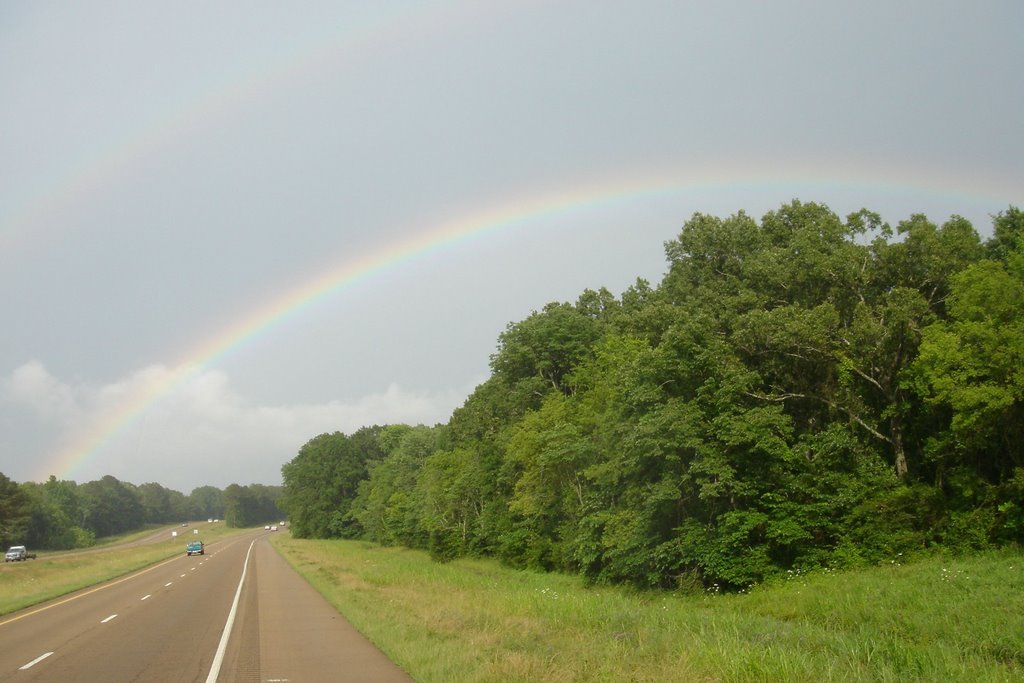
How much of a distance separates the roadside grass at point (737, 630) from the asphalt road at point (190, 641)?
109 cm

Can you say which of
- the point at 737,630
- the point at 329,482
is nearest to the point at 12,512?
the point at 329,482

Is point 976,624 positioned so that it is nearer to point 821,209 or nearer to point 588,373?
point 821,209

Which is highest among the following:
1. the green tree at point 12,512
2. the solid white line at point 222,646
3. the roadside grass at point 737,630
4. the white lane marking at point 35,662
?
the green tree at point 12,512

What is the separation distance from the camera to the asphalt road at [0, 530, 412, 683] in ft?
43.3

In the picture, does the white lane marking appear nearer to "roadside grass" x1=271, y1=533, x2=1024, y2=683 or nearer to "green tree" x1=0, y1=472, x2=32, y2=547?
"roadside grass" x1=271, y1=533, x2=1024, y2=683

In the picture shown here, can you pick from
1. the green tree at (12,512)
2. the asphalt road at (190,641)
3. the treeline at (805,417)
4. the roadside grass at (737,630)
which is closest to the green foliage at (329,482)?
the green tree at (12,512)

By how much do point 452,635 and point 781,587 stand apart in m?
17.3

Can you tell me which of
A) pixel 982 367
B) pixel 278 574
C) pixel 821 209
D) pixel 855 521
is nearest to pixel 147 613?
pixel 278 574

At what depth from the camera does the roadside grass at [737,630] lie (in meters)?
11.5

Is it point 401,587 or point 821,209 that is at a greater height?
point 821,209

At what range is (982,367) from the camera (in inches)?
1057

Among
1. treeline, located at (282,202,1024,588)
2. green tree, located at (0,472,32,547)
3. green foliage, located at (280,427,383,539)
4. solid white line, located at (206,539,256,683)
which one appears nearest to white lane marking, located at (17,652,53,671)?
solid white line, located at (206,539,256,683)

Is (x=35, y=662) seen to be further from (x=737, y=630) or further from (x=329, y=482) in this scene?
(x=329, y=482)

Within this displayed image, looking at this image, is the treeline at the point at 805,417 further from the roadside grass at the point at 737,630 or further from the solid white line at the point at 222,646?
the solid white line at the point at 222,646
